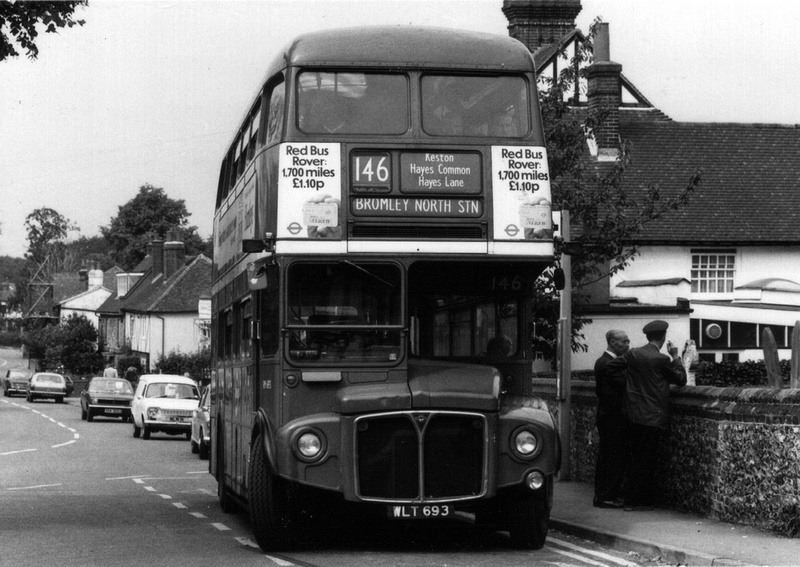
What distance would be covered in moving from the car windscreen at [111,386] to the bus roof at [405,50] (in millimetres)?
36981

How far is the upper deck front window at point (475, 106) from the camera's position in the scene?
11.6 metres

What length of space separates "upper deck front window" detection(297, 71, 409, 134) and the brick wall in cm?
421

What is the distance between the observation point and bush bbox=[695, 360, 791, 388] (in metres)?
32.3

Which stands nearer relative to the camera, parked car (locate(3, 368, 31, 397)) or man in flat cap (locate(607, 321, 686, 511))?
man in flat cap (locate(607, 321, 686, 511))

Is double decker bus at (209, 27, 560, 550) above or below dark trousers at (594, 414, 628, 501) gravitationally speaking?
above

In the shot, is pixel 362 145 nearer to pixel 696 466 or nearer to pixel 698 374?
pixel 696 466

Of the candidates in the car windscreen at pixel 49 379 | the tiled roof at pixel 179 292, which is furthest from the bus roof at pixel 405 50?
the tiled roof at pixel 179 292

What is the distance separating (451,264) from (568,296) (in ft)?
18.4

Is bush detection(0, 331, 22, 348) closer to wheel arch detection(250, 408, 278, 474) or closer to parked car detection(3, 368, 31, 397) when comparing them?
parked car detection(3, 368, 31, 397)

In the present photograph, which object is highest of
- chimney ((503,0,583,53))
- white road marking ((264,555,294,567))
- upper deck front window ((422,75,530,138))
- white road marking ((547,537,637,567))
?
chimney ((503,0,583,53))

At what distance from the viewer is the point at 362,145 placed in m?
11.5

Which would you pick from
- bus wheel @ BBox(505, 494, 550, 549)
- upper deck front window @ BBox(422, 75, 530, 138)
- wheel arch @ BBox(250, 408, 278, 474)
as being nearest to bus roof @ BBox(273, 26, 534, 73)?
upper deck front window @ BBox(422, 75, 530, 138)

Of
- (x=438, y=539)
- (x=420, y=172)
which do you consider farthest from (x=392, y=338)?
(x=438, y=539)

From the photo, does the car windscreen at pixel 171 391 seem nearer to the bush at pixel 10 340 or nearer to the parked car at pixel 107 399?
the parked car at pixel 107 399
